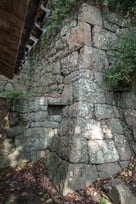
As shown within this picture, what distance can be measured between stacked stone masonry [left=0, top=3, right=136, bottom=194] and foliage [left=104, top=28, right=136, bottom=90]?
0.67ft

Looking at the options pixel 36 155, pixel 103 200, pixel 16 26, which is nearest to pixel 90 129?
pixel 103 200

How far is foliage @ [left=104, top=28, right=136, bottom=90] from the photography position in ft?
11.7

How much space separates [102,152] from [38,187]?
1246 millimetres

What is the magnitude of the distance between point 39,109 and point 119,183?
6.65ft

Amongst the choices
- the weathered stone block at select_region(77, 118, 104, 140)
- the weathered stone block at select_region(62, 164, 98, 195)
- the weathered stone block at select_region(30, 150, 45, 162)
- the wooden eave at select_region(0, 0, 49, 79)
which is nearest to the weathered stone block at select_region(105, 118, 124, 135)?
the weathered stone block at select_region(77, 118, 104, 140)

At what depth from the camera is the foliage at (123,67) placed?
11.7 ft

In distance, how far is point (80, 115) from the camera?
3484 mm

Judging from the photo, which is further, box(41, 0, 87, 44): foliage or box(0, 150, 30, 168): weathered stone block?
box(41, 0, 87, 44): foliage

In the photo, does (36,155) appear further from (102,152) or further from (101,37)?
(101,37)

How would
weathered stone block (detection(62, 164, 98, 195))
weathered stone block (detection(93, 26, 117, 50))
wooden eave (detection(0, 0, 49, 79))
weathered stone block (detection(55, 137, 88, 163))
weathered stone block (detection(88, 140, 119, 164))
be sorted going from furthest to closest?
weathered stone block (detection(93, 26, 117, 50)) → weathered stone block (detection(88, 140, 119, 164)) → weathered stone block (detection(55, 137, 88, 163)) → weathered stone block (detection(62, 164, 98, 195)) → wooden eave (detection(0, 0, 49, 79))

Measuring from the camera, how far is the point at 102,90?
3.88m

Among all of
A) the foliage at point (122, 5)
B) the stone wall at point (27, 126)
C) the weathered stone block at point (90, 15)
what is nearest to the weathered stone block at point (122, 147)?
the stone wall at point (27, 126)

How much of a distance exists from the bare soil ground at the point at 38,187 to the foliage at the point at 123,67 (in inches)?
58.5

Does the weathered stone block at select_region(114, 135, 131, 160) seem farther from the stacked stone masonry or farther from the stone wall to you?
the stone wall
